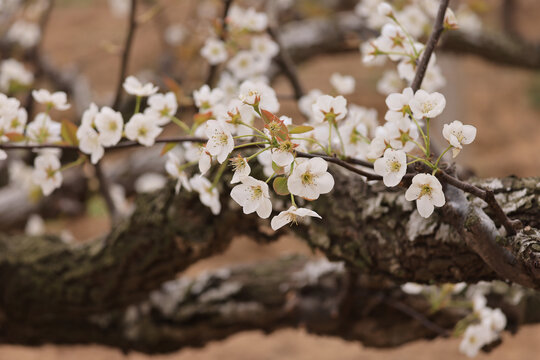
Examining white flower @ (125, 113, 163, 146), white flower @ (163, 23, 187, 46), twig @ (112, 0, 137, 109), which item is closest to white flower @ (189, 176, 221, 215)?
white flower @ (125, 113, 163, 146)

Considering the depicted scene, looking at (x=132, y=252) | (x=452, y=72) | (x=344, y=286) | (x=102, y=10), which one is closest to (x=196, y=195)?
(x=132, y=252)

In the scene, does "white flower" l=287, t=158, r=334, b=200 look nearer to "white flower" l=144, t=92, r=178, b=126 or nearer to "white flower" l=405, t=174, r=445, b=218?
"white flower" l=405, t=174, r=445, b=218

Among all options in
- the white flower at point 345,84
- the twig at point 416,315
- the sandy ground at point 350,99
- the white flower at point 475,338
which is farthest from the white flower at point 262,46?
the white flower at point 475,338

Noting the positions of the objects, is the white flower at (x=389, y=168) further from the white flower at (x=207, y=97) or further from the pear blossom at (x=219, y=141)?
the white flower at (x=207, y=97)

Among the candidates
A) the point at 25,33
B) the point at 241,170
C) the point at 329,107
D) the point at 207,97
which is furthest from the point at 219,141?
the point at 25,33

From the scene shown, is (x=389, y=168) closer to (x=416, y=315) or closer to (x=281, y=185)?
(x=281, y=185)
